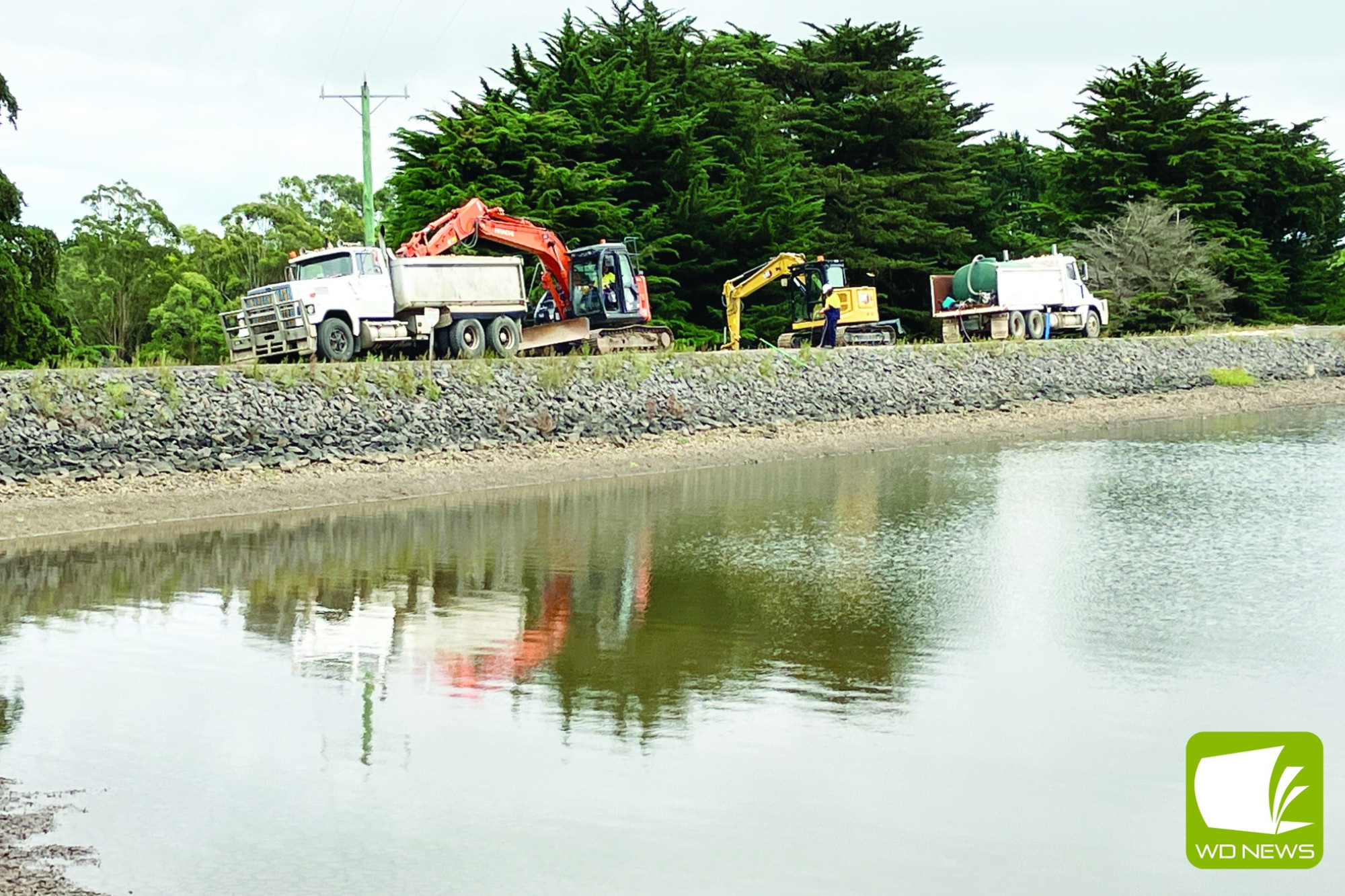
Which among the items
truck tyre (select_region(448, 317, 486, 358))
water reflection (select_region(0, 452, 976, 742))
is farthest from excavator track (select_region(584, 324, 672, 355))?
water reflection (select_region(0, 452, 976, 742))

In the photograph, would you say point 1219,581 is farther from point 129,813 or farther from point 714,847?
point 129,813

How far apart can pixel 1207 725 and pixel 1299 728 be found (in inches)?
23.7

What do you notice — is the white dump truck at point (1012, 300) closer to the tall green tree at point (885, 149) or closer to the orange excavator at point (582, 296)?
the tall green tree at point (885, 149)

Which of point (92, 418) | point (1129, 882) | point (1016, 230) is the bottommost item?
point (1129, 882)

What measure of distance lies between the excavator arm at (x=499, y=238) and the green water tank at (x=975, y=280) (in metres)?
14.7

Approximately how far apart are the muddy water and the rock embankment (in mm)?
2810

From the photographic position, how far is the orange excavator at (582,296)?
33606 mm

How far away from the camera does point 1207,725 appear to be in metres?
10.5

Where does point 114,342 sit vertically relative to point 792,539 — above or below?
above

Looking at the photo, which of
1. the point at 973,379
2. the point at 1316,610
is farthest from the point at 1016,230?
the point at 1316,610

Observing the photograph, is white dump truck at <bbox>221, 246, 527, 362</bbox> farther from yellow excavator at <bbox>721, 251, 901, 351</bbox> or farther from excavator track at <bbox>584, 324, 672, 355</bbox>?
yellow excavator at <bbox>721, 251, 901, 351</bbox>

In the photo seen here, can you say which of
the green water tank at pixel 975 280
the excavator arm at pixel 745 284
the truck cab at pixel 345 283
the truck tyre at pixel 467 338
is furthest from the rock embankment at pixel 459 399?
the excavator arm at pixel 745 284

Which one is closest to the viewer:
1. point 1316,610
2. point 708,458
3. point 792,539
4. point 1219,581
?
point 1316,610

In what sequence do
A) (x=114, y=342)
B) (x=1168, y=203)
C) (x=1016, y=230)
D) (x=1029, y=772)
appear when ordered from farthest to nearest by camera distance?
1. (x=114, y=342)
2. (x=1016, y=230)
3. (x=1168, y=203)
4. (x=1029, y=772)
